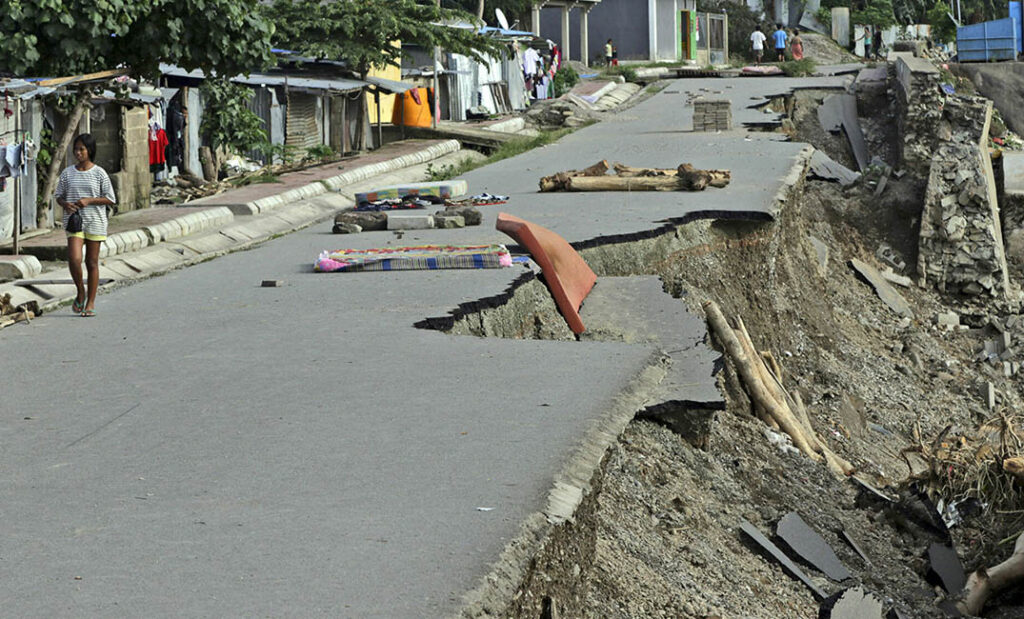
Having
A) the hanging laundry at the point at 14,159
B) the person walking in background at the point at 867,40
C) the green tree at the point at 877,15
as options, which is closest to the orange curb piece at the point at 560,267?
the hanging laundry at the point at 14,159

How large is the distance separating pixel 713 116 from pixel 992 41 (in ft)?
59.1

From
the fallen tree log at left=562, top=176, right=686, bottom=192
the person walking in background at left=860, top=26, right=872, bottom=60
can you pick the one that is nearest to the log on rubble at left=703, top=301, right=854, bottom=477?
the fallen tree log at left=562, top=176, right=686, bottom=192

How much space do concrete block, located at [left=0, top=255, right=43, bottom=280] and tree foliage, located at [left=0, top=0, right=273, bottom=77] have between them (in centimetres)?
307

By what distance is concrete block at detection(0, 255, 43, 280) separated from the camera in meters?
11.8

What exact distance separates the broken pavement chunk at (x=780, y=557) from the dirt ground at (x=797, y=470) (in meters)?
0.04

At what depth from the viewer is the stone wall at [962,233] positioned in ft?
62.6

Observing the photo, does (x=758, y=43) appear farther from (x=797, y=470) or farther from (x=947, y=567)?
(x=947, y=567)

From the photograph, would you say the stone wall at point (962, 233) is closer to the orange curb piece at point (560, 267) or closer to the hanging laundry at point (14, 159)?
the orange curb piece at point (560, 267)

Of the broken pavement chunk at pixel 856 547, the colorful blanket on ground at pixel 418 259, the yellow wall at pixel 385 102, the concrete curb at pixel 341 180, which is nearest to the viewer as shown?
the broken pavement chunk at pixel 856 547

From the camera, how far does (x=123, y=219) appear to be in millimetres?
15820

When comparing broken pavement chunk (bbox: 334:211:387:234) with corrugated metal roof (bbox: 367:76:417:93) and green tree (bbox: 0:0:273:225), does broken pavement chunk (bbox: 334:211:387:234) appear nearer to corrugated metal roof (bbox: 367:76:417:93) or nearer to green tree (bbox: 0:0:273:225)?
green tree (bbox: 0:0:273:225)

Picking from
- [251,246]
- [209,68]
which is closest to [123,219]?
[209,68]

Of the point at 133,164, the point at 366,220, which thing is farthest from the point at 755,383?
the point at 133,164

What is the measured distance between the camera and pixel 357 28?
2611 centimetres
